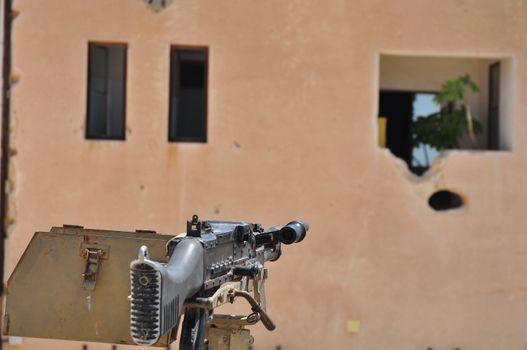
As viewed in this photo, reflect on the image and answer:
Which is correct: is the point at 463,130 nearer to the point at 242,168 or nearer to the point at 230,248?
the point at 242,168

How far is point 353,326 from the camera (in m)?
7.93

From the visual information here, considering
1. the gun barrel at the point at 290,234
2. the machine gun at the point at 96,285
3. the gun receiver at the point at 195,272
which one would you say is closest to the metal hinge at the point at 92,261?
the machine gun at the point at 96,285

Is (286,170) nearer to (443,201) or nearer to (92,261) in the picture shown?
(443,201)

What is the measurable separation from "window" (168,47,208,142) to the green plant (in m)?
2.59

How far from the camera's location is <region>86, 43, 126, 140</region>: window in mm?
8242

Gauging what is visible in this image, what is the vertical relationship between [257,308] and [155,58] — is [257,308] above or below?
below

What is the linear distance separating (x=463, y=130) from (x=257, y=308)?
208 inches

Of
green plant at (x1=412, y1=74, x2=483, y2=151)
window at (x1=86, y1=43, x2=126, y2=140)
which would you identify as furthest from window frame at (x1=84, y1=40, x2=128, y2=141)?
green plant at (x1=412, y1=74, x2=483, y2=151)

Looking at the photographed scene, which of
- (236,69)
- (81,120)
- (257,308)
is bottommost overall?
(257,308)

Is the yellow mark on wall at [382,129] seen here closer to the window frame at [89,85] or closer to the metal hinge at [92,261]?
the window frame at [89,85]

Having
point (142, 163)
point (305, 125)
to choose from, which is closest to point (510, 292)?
point (305, 125)

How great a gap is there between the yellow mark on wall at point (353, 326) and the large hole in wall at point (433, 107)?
208cm

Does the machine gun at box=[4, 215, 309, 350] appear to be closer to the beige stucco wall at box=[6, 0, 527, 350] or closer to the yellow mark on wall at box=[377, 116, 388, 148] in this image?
the beige stucco wall at box=[6, 0, 527, 350]

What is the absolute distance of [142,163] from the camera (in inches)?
313
